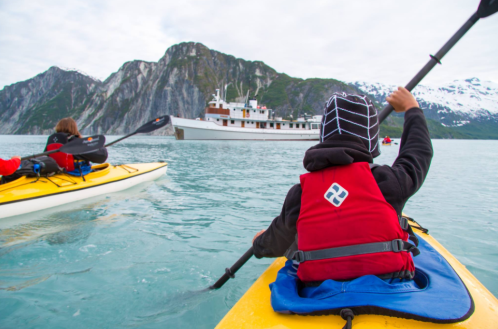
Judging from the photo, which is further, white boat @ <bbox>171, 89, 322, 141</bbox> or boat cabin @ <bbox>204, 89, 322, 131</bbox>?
boat cabin @ <bbox>204, 89, 322, 131</bbox>

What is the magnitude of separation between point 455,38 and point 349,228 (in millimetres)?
2364

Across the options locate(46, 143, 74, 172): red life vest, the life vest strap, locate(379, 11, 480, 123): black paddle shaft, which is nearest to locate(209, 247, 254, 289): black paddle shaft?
the life vest strap

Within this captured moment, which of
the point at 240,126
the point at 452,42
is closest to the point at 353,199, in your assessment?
the point at 452,42

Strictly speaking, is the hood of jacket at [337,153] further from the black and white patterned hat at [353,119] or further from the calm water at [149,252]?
the calm water at [149,252]

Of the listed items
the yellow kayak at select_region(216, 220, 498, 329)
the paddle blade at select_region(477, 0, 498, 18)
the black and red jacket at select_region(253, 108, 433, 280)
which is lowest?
the yellow kayak at select_region(216, 220, 498, 329)

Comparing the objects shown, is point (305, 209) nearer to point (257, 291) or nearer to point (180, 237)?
point (257, 291)

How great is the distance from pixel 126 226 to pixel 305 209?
445cm

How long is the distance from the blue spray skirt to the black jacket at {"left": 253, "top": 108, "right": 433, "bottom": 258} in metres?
0.39

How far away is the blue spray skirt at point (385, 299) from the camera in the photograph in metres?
1.29

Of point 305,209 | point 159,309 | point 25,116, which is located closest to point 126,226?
point 159,309

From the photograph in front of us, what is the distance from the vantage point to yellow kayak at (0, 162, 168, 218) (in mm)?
5406

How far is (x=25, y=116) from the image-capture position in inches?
7131

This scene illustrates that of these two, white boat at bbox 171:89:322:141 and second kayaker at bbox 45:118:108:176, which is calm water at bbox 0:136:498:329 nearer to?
second kayaker at bbox 45:118:108:176

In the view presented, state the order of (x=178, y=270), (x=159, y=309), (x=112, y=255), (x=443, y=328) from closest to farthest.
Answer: (x=443, y=328) < (x=159, y=309) < (x=178, y=270) < (x=112, y=255)
